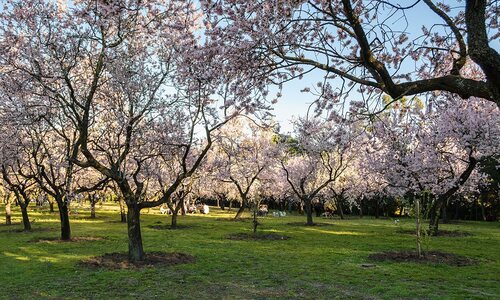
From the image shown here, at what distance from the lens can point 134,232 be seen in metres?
14.5

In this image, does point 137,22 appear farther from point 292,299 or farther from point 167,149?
point 292,299

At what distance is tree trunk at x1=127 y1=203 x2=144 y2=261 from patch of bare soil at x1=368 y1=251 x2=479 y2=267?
8934mm

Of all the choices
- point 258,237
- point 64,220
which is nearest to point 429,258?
→ point 258,237

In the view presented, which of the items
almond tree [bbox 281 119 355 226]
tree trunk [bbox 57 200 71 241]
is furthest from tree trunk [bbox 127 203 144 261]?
tree trunk [bbox 57 200 71 241]

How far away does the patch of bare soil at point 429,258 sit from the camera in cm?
1523

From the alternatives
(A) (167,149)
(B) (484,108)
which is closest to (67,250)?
(A) (167,149)

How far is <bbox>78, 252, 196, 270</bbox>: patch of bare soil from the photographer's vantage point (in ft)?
46.0

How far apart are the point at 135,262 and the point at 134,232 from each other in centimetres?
105

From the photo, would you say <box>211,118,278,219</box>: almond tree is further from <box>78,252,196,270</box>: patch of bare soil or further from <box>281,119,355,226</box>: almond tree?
<box>78,252,196,270</box>: patch of bare soil

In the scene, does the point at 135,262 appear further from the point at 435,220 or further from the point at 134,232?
the point at 435,220

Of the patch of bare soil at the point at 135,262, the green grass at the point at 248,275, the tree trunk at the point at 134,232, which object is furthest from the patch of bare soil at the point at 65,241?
the tree trunk at the point at 134,232

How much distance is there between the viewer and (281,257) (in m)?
16.8

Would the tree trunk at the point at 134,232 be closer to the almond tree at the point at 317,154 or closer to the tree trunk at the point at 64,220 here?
the almond tree at the point at 317,154

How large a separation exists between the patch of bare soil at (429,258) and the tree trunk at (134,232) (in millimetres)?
8934
